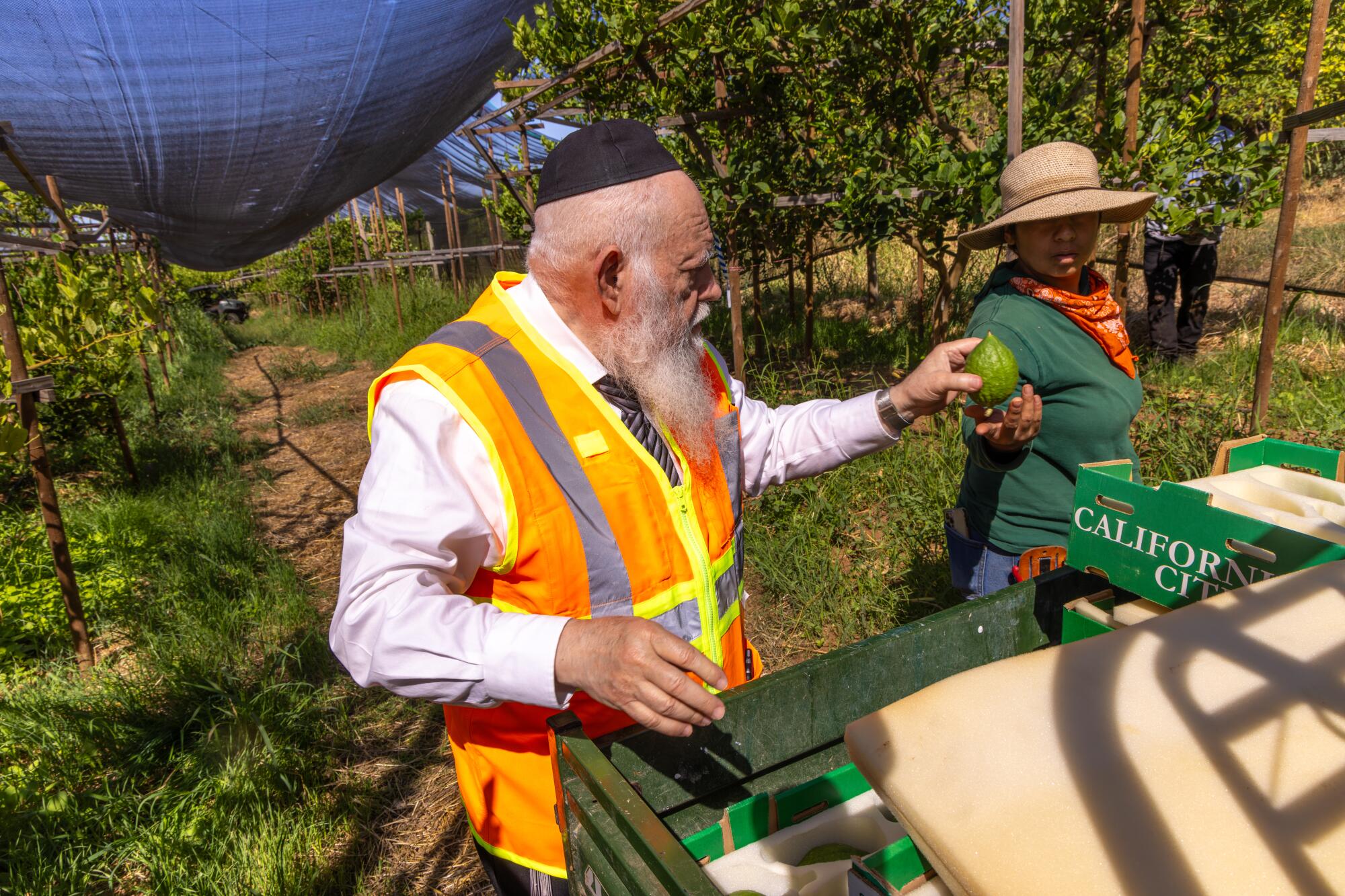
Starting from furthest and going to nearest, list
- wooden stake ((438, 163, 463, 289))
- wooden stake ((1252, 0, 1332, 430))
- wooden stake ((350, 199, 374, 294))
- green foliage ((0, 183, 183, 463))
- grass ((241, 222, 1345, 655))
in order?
wooden stake ((350, 199, 374, 294)) < wooden stake ((438, 163, 463, 289)) < green foliage ((0, 183, 183, 463)) < grass ((241, 222, 1345, 655)) < wooden stake ((1252, 0, 1332, 430))

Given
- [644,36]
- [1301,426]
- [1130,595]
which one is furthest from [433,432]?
[1301,426]

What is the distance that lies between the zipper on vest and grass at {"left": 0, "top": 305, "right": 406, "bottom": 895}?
72.8 inches

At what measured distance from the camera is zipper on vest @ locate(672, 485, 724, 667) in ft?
4.82

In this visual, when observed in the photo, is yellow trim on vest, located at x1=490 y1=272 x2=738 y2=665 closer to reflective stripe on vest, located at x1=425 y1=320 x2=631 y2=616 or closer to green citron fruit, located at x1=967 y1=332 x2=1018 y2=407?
reflective stripe on vest, located at x1=425 y1=320 x2=631 y2=616

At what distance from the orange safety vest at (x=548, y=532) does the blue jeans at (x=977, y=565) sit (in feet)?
3.30

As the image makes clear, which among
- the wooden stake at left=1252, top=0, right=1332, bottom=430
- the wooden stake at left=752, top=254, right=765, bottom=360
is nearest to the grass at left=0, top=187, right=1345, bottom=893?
the wooden stake at left=1252, top=0, right=1332, bottom=430

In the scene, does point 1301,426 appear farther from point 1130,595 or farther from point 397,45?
point 397,45

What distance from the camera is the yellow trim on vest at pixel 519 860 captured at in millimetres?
1467

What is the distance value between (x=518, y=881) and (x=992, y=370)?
1.46m

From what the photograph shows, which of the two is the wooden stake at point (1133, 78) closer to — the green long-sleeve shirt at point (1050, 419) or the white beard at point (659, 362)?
the green long-sleeve shirt at point (1050, 419)

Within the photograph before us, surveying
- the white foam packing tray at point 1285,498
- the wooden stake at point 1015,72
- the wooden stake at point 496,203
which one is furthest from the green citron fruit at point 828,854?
the wooden stake at point 496,203

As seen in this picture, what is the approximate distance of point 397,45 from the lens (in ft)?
12.6

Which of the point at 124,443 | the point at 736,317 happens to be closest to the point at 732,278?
the point at 736,317

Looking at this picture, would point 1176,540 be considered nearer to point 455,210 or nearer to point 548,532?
point 548,532
